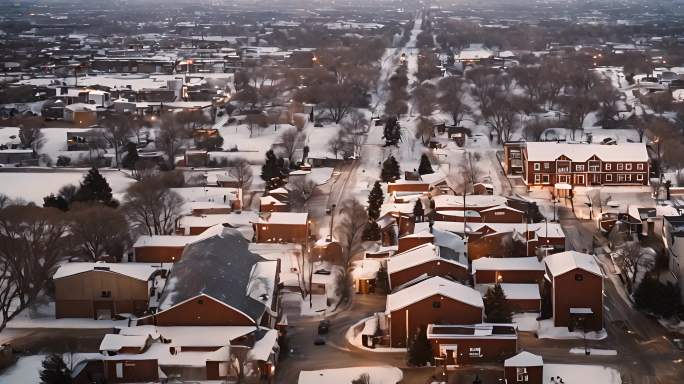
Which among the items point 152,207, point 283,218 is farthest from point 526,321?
point 152,207

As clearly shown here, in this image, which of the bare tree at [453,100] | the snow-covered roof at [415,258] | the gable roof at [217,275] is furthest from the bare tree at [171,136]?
the snow-covered roof at [415,258]

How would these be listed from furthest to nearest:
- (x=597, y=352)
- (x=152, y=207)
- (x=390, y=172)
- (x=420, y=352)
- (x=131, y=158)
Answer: (x=131, y=158) → (x=390, y=172) → (x=152, y=207) → (x=597, y=352) → (x=420, y=352)

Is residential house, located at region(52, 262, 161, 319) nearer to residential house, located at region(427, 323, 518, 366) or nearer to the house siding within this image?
the house siding

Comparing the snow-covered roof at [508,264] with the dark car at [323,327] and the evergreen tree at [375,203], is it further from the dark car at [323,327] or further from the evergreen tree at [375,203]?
the evergreen tree at [375,203]

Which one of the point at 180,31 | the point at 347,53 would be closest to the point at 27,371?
the point at 347,53

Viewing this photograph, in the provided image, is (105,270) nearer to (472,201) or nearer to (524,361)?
(524,361)

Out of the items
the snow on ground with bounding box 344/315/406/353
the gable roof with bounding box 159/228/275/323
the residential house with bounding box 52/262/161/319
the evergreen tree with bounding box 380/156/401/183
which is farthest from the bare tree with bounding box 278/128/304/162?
the snow on ground with bounding box 344/315/406/353

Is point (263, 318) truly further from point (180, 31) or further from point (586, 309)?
point (180, 31)
